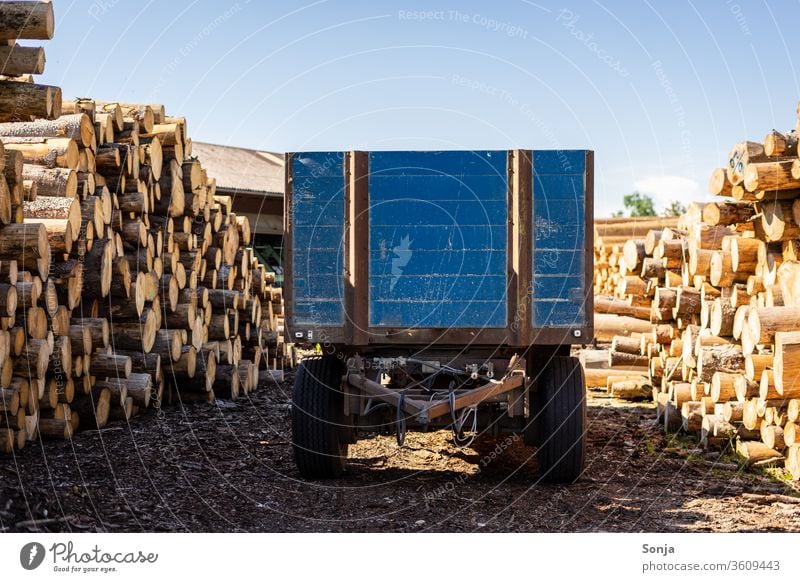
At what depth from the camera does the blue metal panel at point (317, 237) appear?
6.33 m

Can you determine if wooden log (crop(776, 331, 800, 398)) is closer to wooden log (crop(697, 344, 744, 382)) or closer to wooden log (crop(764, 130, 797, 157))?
wooden log (crop(697, 344, 744, 382))

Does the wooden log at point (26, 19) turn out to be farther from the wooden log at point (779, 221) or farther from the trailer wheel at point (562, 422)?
the wooden log at point (779, 221)

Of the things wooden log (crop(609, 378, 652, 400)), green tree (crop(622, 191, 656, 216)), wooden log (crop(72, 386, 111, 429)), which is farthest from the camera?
green tree (crop(622, 191, 656, 216))

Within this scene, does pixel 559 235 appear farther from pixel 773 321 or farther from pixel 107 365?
pixel 107 365

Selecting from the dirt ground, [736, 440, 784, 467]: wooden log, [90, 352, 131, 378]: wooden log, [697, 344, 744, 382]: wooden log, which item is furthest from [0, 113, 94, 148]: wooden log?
[736, 440, 784, 467]: wooden log

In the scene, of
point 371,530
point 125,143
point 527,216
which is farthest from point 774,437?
point 125,143

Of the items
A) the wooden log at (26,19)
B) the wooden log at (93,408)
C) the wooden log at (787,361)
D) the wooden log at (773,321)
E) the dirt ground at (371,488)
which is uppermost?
the wooden log at (26,19)

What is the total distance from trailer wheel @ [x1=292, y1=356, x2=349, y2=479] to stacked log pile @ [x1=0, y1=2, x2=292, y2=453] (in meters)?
2.30

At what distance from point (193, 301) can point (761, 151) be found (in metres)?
6.36

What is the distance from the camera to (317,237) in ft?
20.9

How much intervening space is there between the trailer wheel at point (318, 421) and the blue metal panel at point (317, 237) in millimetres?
502

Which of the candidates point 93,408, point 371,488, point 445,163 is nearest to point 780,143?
point 445,163

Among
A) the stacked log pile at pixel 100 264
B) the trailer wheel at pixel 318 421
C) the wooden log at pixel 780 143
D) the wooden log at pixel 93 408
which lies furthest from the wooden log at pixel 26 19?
the wooden log at pixel 780 143

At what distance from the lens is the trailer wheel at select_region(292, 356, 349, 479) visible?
6.53m
